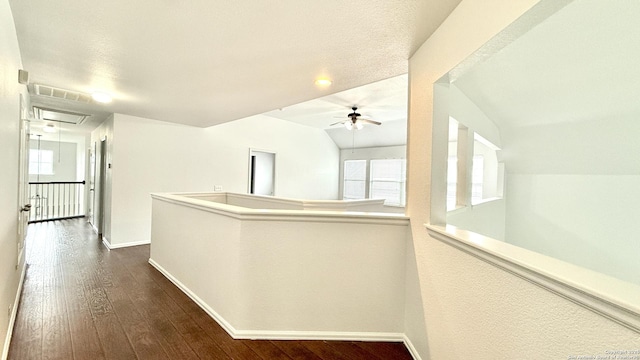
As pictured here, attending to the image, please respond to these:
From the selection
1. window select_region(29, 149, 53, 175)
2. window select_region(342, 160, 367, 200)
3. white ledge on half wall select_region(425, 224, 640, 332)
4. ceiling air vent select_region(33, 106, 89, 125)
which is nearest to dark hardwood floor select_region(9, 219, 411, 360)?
white ledge on half wall select_region(425, 224, 640, 332)

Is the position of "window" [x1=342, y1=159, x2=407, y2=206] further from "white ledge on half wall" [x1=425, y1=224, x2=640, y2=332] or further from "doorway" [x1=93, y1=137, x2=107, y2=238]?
"doorway" [x1=93, y1=137, x2=107, y2=238]

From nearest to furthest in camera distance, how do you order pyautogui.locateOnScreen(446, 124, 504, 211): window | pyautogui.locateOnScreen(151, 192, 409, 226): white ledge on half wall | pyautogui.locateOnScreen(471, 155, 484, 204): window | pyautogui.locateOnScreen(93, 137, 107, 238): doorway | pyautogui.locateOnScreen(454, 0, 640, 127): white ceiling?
pyautogui.locateOnScreen(454, 0, 640, 127): white ceiling, pyautogui.locateOnScreen(151, 192, 409, 226): white ledge on half wall, pyautogui.locateOnScreen(446, 124, 504, 211): window, pyautogui.locateOnScreen(93, 137, 107, 238): doorway, pyautogui.locateOnScreen(471, 155, 484, 204): window

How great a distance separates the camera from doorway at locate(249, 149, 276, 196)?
6.86 meters

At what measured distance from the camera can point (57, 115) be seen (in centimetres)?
491

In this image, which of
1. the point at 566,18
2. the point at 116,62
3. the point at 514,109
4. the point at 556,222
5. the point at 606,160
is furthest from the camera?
the point at 556,222

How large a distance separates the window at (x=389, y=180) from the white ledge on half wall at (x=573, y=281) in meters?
6.59

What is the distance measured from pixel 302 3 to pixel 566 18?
167 centimetres

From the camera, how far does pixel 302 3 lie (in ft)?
5.01

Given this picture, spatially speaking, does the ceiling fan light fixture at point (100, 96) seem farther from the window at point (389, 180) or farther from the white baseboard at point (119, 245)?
the window at point (389, 180)

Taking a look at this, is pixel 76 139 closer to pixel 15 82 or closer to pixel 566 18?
pixel 15 82

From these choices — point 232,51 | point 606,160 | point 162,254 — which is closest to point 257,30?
point 232,51

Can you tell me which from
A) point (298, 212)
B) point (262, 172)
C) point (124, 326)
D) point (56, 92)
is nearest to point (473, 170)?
point (262, 172)

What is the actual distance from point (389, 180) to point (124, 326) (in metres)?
7.19

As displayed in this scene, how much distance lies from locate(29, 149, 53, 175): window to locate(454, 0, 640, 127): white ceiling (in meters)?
11.9
